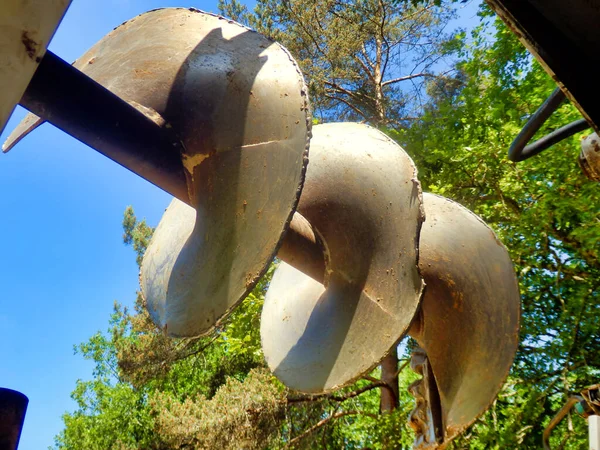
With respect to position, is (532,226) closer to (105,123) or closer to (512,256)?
(512,256)

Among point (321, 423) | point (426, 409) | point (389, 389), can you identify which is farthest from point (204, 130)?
point (389, 389)

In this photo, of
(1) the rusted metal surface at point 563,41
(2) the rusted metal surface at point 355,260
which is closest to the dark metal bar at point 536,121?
(1) the rusted metal surface at point 563,41

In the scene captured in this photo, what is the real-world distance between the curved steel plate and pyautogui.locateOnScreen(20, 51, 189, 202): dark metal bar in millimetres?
81

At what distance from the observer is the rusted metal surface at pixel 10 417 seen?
672 millimetres

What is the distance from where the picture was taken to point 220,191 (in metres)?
1.73

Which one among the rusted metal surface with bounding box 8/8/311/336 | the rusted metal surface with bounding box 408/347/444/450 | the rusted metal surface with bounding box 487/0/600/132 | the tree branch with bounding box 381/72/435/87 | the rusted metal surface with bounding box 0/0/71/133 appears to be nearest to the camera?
the rusted metal surface with bounding box 0/0/71/133

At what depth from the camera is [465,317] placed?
8.49ft

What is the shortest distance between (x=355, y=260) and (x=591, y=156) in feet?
3.22

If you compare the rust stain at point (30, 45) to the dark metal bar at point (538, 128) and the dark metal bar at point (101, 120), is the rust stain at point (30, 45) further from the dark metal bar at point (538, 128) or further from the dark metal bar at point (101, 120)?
the dark metal bar at point (538, 128)

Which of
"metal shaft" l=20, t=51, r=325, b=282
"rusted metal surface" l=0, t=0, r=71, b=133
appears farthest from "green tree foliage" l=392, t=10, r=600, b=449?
"rusted metal surface" l=0, t=0, r=71, b=133

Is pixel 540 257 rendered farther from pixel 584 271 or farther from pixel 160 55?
pixel 160 55

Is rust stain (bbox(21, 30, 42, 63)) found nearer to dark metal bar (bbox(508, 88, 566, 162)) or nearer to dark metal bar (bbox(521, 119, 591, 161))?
dark metal bar (bbox(508, 88, 566, 162))

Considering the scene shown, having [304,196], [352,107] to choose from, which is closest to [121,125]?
[304,196]

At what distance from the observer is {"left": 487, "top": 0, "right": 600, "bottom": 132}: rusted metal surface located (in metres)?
1.37
